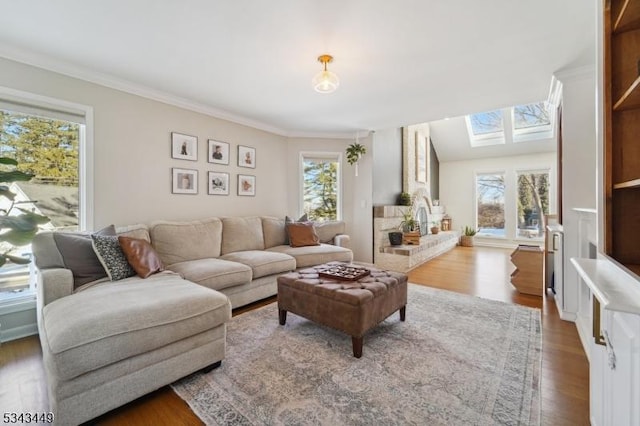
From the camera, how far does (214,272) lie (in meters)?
2.59

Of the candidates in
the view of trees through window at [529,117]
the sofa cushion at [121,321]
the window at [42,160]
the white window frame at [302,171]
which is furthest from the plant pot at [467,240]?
the window at [42,160]

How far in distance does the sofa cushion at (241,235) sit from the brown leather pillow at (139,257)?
111cm

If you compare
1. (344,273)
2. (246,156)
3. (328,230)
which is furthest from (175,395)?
(246,156)

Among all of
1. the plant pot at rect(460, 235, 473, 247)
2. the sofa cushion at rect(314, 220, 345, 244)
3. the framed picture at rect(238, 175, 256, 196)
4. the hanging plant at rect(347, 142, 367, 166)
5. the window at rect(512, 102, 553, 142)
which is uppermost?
the window at rect(512, 102, 553, 142)

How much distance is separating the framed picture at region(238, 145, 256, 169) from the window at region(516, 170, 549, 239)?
6680 millimetres

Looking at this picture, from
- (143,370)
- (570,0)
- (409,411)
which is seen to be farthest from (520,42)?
(143,370)

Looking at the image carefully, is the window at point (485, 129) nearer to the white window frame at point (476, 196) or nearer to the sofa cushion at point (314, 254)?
the white window frame at point (476, 196)

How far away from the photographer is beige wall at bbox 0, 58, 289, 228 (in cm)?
258

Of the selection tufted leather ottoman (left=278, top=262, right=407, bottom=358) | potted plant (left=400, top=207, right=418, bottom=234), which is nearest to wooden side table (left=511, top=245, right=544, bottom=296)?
tufted leather ottoman (left=278, top=262, right=407, bottom=358)

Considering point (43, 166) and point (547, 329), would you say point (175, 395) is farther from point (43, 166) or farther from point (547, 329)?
point (547, 329)

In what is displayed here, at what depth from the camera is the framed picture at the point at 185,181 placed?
11.1 feet

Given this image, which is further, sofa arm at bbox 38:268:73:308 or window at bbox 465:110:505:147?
window at bbox 465:110:505:147

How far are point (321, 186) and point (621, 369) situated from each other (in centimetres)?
437

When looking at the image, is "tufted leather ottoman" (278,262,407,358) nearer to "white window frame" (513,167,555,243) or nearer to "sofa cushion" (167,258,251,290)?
"sofa cushion" (167,258,251,290)
